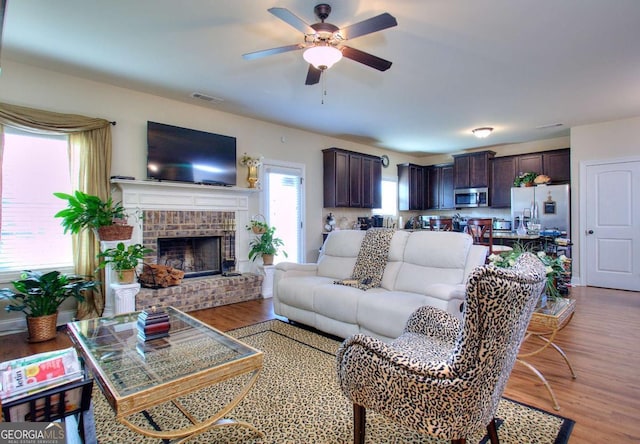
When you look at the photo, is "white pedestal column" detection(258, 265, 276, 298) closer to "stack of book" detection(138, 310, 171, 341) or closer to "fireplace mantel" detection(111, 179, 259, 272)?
"fireplace mantel" detection(111, 179, 259, 272)

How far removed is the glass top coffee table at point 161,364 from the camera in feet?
4.70

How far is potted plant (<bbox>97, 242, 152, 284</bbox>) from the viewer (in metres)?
3.66

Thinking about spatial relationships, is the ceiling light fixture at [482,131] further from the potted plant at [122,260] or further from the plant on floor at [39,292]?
the plant on floor at [39,292]

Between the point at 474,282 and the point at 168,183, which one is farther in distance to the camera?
the point at 168,183

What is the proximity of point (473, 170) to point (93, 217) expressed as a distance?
681 centimetres

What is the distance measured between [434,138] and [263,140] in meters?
3.27

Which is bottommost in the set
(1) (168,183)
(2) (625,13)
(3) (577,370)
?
(3) (577,370)

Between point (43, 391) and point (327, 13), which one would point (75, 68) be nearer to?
point (327, 13)

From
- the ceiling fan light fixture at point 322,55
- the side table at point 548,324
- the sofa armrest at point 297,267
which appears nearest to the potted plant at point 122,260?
the sofa armrest at point 297,267

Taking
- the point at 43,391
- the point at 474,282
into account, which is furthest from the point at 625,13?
the point at 43,391

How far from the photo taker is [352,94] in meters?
4.26

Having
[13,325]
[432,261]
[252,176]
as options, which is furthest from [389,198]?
[13,325]

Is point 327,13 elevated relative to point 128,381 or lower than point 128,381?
elevated

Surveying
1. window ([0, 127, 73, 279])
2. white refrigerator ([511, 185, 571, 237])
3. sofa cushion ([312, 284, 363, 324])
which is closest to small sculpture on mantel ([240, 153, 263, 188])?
window ([0, 127, 73, 279])
